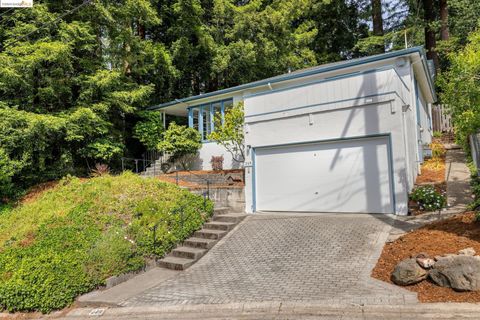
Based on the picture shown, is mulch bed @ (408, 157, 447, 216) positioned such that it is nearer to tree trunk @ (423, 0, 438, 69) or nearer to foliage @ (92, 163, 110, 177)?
foliage @ (92, 163, 110, 177)

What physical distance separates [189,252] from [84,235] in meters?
2.42

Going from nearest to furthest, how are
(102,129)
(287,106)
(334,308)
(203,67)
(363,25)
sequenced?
(334,308) < (287,106) < (102,129) < (203,67) < (363,25)

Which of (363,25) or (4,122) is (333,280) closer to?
(4,122)

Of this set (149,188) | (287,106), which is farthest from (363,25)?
(149,188)

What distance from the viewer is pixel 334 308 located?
523 cm

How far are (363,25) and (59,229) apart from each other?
3162 centimetres

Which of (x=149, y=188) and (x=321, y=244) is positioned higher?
(x=149, y=188)

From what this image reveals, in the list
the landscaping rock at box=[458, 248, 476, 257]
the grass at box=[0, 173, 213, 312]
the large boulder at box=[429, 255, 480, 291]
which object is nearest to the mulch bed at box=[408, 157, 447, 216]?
the landscaping rock at box=[458, 248, 476, 257]

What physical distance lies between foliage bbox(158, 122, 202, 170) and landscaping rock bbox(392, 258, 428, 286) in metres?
12.8

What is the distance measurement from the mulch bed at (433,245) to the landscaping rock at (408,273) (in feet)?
0.28

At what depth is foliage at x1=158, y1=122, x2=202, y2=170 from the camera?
1736 centimetres

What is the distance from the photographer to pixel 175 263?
26.8ft

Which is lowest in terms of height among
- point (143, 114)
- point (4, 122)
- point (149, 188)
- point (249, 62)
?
point (149, 188)

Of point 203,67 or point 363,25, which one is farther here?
point 363,25
